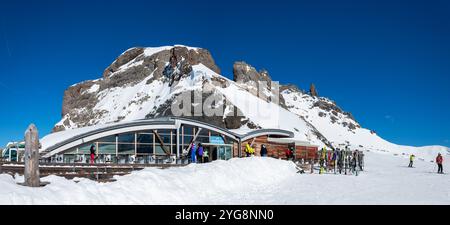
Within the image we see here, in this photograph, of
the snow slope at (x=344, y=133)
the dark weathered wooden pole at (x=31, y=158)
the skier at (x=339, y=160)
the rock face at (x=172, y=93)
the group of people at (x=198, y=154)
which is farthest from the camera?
the snow slope at (x=344, y=133)

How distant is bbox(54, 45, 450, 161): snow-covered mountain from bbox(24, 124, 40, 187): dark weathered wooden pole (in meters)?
61.9

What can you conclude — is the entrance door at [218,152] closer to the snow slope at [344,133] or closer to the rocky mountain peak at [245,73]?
the rocky mountain peak at [245,73]

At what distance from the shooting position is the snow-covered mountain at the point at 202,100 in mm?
83750

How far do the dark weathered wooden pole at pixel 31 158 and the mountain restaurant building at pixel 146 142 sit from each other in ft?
45.4

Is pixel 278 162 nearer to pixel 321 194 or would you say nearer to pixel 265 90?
Answer: pixel 321 194

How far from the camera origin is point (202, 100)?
81.2 m

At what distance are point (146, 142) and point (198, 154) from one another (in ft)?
20.2

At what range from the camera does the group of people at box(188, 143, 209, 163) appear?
2474cm

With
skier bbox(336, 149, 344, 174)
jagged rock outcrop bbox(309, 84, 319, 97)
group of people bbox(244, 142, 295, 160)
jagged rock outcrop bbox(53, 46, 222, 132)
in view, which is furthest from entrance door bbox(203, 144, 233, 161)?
jagged rock outcrop bbox(309, 84, 319, 97)

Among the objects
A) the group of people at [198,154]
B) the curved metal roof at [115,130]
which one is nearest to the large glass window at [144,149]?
the curved metal roof at [115,130]

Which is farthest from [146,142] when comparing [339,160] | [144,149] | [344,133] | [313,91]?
[313,91]
